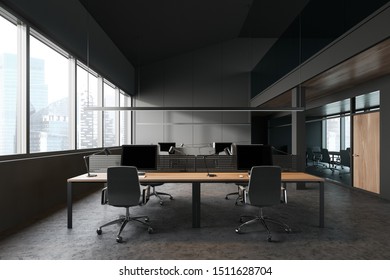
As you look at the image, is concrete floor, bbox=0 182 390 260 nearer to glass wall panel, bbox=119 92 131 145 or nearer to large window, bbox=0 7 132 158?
large window, bbox=0 7 132 158

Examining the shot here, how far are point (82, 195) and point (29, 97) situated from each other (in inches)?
90.5

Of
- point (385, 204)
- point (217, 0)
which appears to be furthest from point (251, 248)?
point (217, 0)

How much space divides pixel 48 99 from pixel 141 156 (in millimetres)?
2124

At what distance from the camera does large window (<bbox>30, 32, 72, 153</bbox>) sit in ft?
12.7

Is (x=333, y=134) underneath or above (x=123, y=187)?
above

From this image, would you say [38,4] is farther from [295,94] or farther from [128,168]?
[295,94]

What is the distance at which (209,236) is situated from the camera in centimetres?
295

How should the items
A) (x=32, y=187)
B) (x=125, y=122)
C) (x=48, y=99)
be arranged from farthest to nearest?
(x=125, y=122) < (x=48, y=99) < (x=32, y=187)

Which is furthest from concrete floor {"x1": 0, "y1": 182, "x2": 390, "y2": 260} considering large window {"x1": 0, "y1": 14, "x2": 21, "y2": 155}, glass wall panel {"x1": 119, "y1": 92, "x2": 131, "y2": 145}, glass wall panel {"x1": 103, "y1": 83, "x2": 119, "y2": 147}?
glass wall panel {"x1": 119, "y1": 92, "x2": 131, "y2": 145}

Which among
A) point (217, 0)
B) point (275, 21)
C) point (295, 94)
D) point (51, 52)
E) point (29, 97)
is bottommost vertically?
point (29, 97)

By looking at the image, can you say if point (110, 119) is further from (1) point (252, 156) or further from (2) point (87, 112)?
(1) point (252, 156)

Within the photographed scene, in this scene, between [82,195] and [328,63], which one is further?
[82,195]

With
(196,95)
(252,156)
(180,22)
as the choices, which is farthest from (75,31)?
(196,95)

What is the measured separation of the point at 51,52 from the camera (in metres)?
4.40
